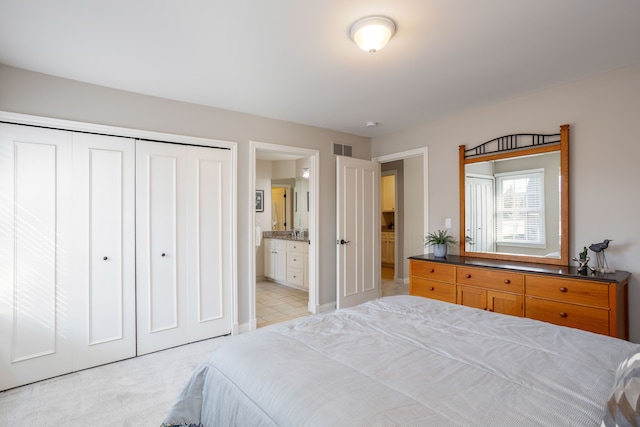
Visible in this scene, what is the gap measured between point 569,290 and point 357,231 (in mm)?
2433

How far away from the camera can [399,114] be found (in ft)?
12.4

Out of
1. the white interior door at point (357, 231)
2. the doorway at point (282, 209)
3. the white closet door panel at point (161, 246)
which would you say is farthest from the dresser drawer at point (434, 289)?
the white closet door panel at point (161, 246)

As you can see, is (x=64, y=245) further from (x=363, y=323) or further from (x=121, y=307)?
(x=363, y=323)

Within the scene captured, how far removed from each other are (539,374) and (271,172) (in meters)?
6.00

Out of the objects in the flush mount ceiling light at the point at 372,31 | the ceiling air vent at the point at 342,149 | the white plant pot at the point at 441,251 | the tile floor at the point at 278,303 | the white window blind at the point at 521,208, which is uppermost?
the flush mount ceiling light at the point at 372,31

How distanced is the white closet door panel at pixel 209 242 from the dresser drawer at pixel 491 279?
249 cm

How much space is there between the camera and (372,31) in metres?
1.98

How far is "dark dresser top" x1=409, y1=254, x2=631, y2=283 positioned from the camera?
2.42 meters

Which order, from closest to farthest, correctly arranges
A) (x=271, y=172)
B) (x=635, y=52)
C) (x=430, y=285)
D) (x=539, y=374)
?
(x=539, y=374)
(x=635, y=52)
(x=430, y=285)
(x=271, y=172)

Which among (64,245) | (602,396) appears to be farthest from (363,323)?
(64,245)

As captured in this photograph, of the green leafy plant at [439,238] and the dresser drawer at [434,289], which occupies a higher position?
the green leafy plant at [439,238]

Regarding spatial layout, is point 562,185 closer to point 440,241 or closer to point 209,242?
point 440,241

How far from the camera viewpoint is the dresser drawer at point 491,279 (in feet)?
9.32

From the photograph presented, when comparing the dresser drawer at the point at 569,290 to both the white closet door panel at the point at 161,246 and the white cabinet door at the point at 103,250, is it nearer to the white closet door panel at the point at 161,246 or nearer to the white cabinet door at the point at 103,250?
the white closet door panel at the point at 161,246
